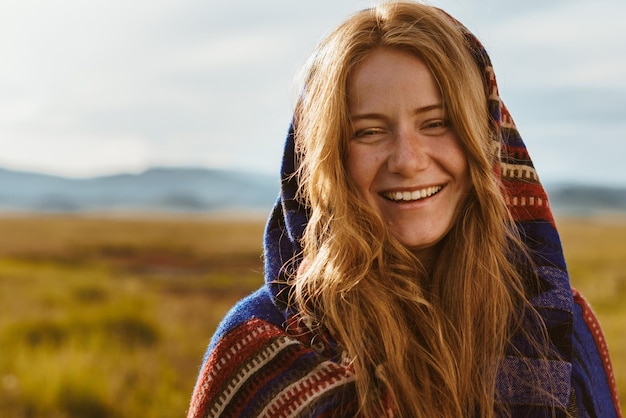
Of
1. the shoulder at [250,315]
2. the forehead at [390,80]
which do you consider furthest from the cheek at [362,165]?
the shoulder at [250,315]

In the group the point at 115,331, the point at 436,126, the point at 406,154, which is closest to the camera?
the point at 406,154

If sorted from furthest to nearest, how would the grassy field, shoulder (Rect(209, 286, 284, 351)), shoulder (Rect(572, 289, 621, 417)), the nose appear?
1. the grassy field
2. shoulder (Rect(572, 289, 621, 417))
3. shoulder (Rect(209, 286, 284, 351))
4. the nose

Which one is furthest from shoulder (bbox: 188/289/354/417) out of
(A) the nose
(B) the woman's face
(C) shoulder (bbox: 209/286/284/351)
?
(A) the nose

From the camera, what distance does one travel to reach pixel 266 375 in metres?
2.33

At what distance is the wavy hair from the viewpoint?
7.69 feet

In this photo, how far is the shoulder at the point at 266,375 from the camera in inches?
90.4

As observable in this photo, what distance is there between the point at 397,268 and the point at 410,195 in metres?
0.25

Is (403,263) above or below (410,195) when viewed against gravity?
below

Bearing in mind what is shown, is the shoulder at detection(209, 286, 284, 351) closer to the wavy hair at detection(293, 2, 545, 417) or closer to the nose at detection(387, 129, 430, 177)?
the wavy hair at detection(293, 2, 545, 417)

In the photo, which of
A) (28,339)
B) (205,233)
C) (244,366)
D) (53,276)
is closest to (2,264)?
(53,276)

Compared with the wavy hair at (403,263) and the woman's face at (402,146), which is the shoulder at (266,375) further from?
the woman's face at (402,146)

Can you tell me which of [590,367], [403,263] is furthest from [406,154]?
[590,367]

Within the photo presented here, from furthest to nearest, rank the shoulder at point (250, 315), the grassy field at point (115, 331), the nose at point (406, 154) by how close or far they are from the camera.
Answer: the grassy field at point (115, 331) < the shoulder at point (250, 315) < the nose at point (406, 154)

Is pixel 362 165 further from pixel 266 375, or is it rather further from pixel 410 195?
pixel 266 375
